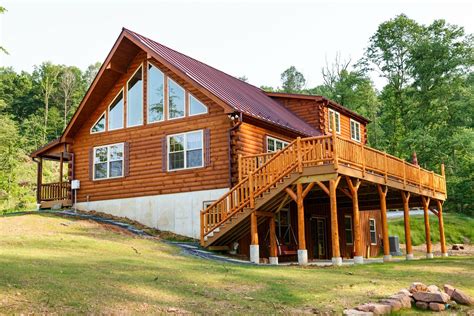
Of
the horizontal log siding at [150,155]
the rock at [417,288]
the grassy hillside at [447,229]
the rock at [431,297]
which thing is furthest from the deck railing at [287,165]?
the grassy hillside at [447,229]

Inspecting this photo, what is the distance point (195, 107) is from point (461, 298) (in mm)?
14146

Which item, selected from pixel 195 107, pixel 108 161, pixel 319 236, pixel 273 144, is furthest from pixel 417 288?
pixel 108 161

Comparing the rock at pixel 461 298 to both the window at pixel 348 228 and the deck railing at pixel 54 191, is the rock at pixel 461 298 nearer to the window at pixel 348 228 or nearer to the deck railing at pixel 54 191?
the window at pixel 348 228

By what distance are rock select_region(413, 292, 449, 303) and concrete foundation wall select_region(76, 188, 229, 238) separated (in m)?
11.1

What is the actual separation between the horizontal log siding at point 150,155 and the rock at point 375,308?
38.7ft

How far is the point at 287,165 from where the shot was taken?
17.7 metres

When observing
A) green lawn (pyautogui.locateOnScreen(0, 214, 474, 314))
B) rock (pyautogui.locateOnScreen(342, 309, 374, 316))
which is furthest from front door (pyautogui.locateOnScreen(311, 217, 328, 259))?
rock (pyautogui.locateOnScreen(342, 309, 374, 316))

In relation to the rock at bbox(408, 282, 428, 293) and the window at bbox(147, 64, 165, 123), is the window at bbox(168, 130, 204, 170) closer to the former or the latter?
the window at bbox(147, 64, 165, 123)

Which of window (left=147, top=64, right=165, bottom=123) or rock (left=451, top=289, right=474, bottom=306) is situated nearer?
rock (left=451, top=289, right=474, bottom=306)

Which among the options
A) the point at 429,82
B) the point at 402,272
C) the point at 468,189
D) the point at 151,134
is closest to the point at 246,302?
the point at 402,272

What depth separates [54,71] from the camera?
69.9 metres

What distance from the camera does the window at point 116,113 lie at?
2497 cm

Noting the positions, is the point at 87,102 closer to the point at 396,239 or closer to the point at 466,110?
the point at 396,239

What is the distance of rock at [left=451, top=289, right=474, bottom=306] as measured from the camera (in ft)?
35.3
